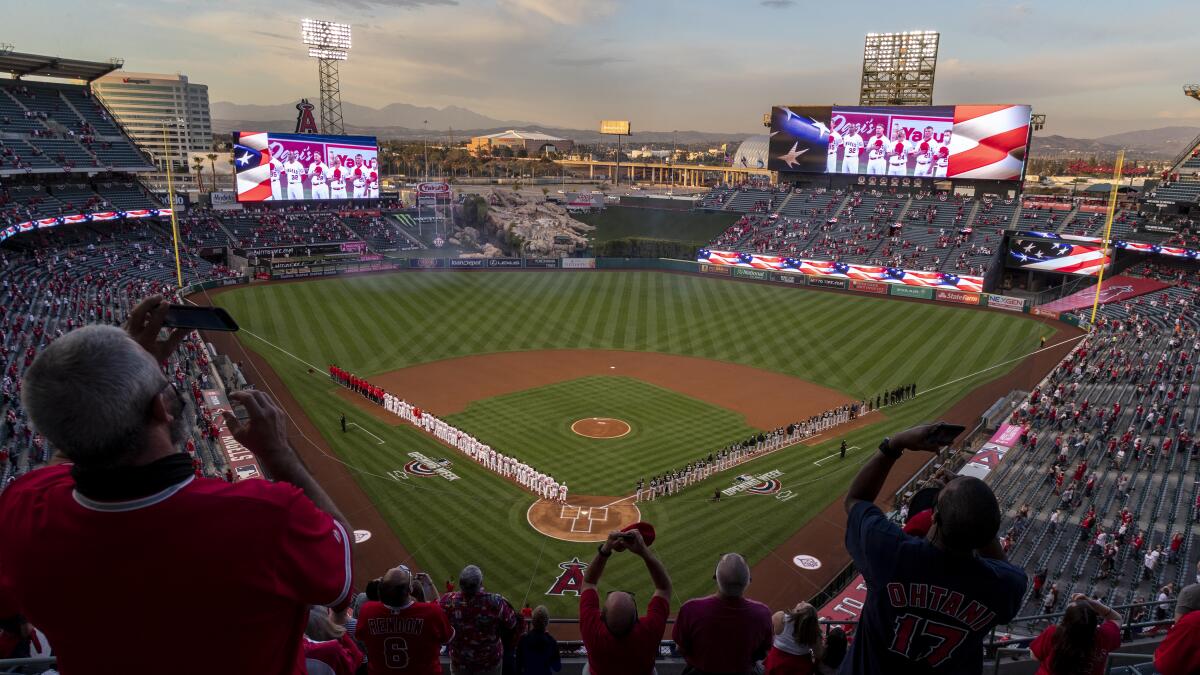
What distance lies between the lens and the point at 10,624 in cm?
485

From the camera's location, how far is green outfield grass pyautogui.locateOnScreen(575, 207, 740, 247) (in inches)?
2867

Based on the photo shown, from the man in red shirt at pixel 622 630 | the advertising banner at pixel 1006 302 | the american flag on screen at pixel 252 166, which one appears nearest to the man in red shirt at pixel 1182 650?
the man in red shirt at pixel 622 630

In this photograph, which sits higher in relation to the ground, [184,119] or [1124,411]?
[184,119]

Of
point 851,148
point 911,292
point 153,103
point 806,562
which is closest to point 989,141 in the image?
point 851,148

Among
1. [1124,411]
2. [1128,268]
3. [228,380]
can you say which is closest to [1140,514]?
[1124,411]

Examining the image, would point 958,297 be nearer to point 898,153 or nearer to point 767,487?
point 898,153

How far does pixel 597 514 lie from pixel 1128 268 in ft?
163

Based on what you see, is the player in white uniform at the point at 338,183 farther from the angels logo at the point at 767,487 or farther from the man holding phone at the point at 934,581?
the man holding phone at the point at 934,581

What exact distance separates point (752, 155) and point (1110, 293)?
11362cm

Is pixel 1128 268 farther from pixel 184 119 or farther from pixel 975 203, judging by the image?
pixel 184 119

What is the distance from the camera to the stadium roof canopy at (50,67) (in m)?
48.2

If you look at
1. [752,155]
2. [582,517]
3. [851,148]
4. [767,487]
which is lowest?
[582,517]

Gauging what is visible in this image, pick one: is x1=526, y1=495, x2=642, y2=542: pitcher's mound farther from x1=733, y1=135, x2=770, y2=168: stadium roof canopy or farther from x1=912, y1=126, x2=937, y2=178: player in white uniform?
x1=733, y1=135, x2=770, y2=168: stadium roof canopy

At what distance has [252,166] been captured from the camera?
5834 centimetres
